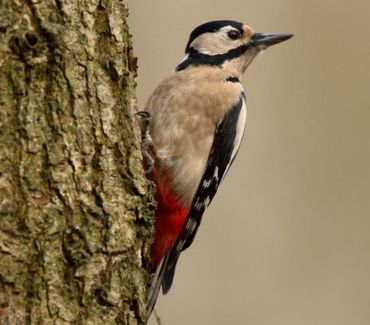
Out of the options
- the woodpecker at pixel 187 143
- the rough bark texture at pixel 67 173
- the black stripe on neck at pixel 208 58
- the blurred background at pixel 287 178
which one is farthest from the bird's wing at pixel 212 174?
the blurred background at pixel 287 178

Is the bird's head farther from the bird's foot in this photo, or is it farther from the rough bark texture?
the rough bark texture

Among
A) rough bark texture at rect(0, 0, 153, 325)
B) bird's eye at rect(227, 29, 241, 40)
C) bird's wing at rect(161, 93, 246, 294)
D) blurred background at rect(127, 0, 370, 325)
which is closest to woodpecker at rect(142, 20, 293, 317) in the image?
bird's wing at rect(161, 93, 246, 294)

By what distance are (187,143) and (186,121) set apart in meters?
0.09

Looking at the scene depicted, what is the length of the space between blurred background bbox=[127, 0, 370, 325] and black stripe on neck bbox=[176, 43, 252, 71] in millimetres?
901

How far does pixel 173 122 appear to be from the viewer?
11.8 ft

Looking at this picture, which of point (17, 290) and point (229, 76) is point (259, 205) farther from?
point (17, 290)

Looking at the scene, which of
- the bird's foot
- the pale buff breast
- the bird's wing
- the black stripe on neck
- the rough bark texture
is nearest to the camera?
the rough bark texture

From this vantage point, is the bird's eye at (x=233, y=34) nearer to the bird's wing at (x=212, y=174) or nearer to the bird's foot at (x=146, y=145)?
the bird's wing at (x=212, y=174)

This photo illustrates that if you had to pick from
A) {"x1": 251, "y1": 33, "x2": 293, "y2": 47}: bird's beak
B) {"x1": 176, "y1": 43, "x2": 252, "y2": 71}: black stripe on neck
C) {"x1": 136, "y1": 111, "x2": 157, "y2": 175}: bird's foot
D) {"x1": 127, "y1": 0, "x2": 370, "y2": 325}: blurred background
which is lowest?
{"x1": 127, "y1": 0, "x2": 370, "y2": 325}: blurred background

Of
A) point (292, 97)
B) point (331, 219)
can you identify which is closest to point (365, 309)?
point (331, 219)

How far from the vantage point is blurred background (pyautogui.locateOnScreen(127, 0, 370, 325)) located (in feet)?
17.0

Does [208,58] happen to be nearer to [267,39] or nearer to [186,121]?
[267,39]

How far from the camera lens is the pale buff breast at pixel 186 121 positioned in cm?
359

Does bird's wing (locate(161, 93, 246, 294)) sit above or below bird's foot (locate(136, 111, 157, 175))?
below
